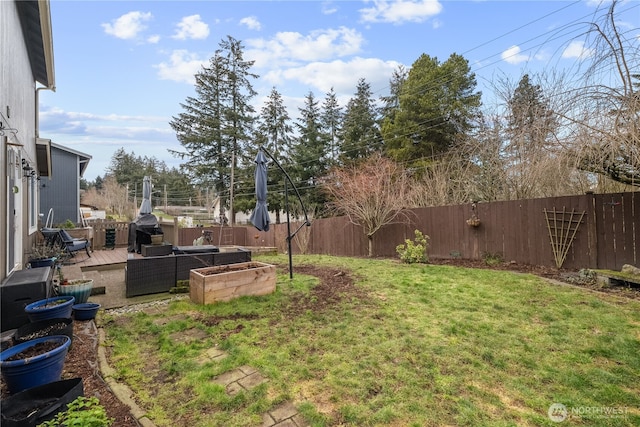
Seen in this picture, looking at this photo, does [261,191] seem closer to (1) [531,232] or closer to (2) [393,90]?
(1) [531,232]

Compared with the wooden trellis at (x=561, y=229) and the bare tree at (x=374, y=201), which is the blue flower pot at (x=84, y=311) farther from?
the wooden trellis at (x=561, y=229)

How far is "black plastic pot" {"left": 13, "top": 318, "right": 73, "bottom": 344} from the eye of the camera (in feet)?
8.55

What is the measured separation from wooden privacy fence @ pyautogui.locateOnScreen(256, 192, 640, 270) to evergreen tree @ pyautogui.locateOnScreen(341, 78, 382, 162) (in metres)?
11.8

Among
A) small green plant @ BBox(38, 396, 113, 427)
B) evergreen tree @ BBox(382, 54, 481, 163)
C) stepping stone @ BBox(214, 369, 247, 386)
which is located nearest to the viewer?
small green plant @ BBox(38, 396, 113, 427)

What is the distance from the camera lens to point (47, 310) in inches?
114

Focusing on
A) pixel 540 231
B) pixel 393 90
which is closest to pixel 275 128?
pixel 393 90

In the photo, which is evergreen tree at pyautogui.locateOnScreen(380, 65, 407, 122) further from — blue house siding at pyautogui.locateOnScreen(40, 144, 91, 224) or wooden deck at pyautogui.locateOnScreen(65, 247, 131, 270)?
wooden deck at pyautogui.locateOnScreen(65, 247, 131, 270)

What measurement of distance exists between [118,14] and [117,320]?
622 centimetres

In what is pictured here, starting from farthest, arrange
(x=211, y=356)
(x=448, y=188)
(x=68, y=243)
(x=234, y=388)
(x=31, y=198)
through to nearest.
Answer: (x=448, y=188) → (x=68, y=243) → (x=31, y=198) → (x=211, y=356) → (x=234, y=388)

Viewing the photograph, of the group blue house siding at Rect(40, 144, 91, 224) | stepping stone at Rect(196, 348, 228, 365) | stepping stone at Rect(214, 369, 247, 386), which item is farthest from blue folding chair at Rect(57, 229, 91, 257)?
blue house siding at Rect(40, 144, 91, 224)

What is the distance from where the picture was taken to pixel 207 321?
3672 millimetres

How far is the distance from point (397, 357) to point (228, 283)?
8.63ft

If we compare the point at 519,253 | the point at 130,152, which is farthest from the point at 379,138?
the point at 130,152

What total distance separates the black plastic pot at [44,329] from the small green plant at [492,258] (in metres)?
7.95
